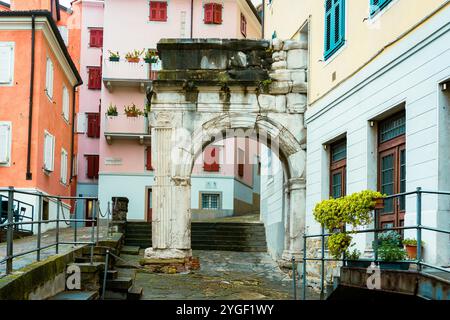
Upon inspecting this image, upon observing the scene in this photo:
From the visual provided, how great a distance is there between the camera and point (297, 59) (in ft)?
54.0

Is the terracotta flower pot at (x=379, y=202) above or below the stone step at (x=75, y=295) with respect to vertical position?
above

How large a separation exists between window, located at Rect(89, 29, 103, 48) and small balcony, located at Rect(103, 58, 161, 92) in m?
4.39

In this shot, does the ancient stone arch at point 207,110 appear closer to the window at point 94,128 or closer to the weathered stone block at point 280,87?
the weathered stone block at point 280,87

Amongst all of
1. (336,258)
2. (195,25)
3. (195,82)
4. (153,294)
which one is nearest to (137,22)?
(195,25)

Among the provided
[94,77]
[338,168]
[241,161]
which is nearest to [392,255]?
[338,168]

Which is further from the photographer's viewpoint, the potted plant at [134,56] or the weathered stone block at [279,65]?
the potted plant at [134,56]

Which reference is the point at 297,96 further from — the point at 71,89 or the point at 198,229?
the point at 71,89

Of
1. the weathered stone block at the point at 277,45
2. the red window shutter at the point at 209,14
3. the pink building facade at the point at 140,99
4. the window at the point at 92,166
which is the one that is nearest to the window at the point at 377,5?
the weathered stone block at the point at 277,45

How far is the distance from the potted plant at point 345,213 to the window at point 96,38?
1133 inches

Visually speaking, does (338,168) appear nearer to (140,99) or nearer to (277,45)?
(277,45)

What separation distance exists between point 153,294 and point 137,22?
2302cm

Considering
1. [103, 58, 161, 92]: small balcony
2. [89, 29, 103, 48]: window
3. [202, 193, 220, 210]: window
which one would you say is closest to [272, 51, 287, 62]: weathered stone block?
[202, 193, 220, 210]: window

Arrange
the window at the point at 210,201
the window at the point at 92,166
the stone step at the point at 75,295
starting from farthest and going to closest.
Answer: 1. the window at the point at 92,166
2. the window at the point at 210,201
3. the stone step at the point at 75,295

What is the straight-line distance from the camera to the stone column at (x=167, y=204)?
16.4 m
